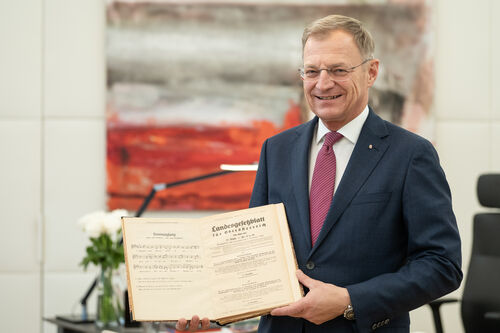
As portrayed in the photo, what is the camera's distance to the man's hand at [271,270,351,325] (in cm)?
159

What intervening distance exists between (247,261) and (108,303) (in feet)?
→ 5.35

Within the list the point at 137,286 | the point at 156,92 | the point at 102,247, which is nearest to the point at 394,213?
the point at 137,286

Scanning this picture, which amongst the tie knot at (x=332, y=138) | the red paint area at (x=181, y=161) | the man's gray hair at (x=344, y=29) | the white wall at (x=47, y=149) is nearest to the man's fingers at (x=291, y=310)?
the tie knot at (x=332, y=138)

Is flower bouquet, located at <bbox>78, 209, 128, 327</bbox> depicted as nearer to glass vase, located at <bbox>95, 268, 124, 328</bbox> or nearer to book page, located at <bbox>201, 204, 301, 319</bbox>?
glass vase, located at <bbox>95, 268, 124, 328</bbox>

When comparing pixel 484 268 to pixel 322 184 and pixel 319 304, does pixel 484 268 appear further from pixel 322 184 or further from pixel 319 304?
pixel 319 304

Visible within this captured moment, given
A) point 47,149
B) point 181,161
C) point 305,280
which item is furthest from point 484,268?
point 47,149

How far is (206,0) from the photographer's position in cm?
400

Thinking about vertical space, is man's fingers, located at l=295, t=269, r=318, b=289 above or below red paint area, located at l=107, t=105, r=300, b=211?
below

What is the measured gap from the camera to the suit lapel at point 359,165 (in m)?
1.68

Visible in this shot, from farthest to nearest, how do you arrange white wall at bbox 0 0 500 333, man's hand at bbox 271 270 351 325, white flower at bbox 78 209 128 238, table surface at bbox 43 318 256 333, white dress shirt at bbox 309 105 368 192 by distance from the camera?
white wall at bbox 0 0 500 333 → white flower at bbox 78 209 128 238 → table surface at bbox 43 318 256 333 → white dress shirt at bbox 309 105 368 192 → man's hand at bbox 271 270 351 325

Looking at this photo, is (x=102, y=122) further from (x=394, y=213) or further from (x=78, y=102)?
(x=394, y=213)

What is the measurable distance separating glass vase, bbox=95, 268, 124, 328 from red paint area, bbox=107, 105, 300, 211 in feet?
2.79

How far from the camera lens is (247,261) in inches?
68.7

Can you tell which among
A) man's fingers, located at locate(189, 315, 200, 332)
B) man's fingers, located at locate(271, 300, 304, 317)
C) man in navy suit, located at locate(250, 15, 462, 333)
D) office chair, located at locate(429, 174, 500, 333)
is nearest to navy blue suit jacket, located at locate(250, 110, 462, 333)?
man in navy suit, located at locate(250, 15, 462, 333)
